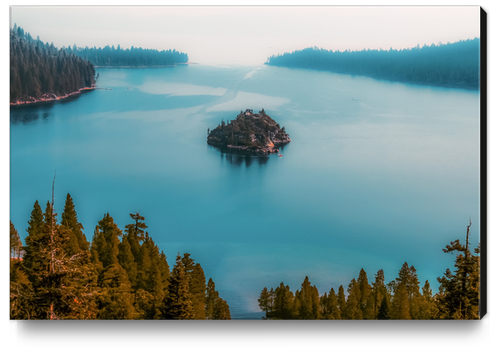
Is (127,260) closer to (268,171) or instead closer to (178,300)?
(178,300)

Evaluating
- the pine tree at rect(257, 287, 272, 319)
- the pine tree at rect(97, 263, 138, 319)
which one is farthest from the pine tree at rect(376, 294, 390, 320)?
the pine tree at rect(97, 263, 138, 319)

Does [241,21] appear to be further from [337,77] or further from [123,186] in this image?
[123,186]

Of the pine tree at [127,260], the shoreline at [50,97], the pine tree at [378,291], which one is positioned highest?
the shoreline at [50,97]

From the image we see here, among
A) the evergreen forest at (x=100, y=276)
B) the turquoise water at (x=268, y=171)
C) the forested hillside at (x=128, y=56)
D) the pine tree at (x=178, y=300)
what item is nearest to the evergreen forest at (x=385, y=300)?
the turquoise water at (x=268, y=171)

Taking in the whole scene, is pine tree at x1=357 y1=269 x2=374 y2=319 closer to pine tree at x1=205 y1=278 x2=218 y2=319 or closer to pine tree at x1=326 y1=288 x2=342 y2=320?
A: pine tree at x1=326 y1=288 x2=342 y2=320

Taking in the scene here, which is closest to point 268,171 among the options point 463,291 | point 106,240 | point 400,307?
point 106,240

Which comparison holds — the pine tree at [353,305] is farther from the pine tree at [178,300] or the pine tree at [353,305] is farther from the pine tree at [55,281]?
the pine tree at [55,281]

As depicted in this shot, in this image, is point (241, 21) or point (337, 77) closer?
point (241, 21)

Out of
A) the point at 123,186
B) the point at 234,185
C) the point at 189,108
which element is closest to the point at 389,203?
the point at 234,185
